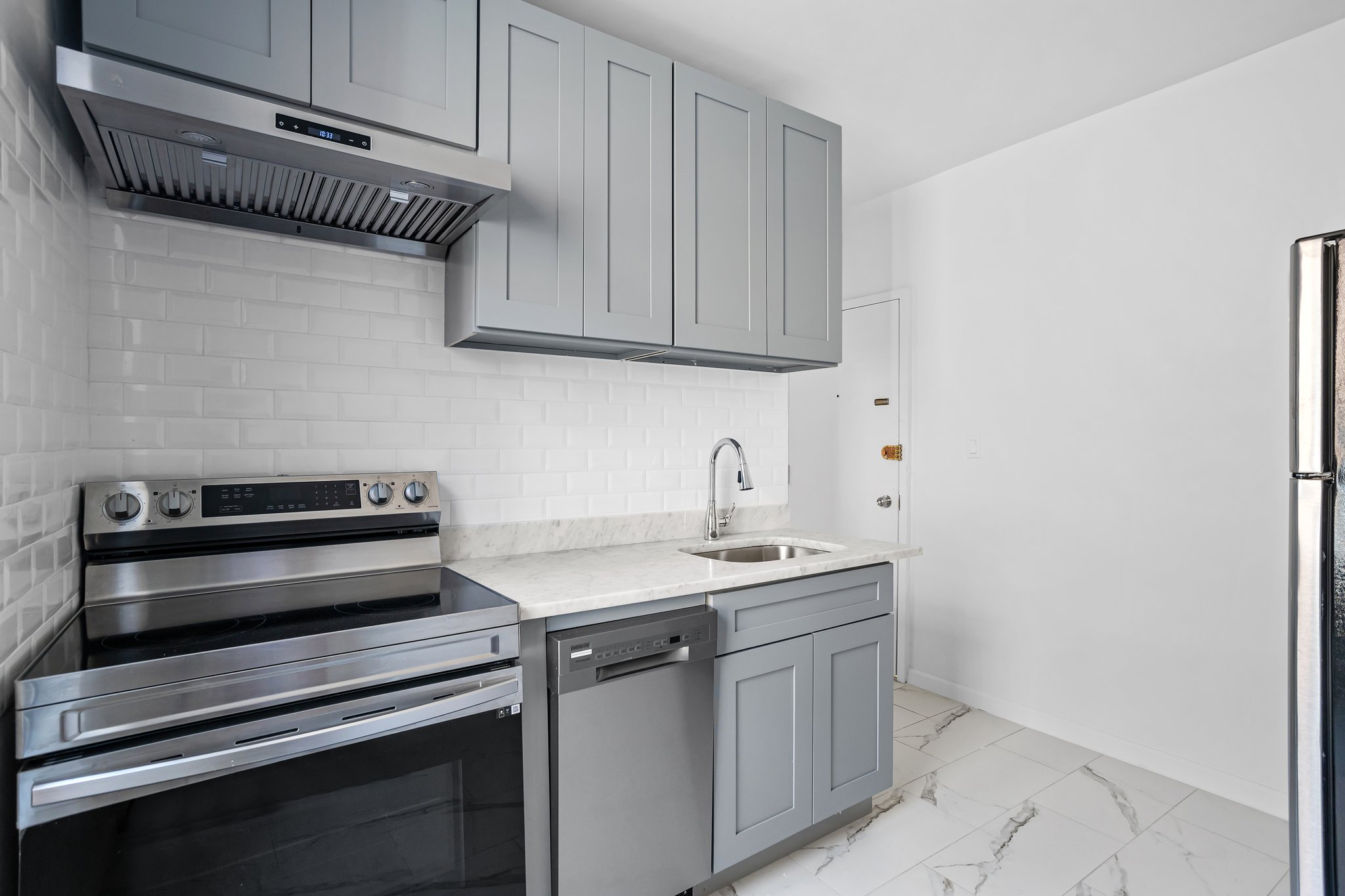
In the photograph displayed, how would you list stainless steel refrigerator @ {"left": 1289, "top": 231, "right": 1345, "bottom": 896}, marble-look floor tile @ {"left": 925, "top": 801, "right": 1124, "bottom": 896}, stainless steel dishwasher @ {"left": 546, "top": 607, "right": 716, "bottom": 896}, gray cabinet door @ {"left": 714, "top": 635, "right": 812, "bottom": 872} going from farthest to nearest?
marble-look floor tile @ {"left": 925, "top": 801, "right": 1124, "bottom": 896} < gray cabinet door @ {"left": 714, "top": 635, "right": 812, "bottom": 872} < stainless steel dishwasher @ {"left": 546, "top": 607, "right": 716, "bottom": 896} < stainless steel refrigerator @ {"left": 1289, "top": 231, "right": 1345, "bottom": 896}

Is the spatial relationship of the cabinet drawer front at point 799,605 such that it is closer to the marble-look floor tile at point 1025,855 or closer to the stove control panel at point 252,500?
the marble-look floor tile at point 1025,855

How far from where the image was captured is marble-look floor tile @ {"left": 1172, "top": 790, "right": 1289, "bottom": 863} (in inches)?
85.9

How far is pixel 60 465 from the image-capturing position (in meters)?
1.34

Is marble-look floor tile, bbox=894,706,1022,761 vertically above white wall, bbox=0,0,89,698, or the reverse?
white wall, bbox=0,0,89,698

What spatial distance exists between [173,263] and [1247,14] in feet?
10.8

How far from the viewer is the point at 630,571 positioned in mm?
1936

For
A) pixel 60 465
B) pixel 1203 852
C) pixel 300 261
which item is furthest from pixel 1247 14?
pixel 60 465

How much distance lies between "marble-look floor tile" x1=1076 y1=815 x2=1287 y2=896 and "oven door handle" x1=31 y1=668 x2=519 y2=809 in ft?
6.04

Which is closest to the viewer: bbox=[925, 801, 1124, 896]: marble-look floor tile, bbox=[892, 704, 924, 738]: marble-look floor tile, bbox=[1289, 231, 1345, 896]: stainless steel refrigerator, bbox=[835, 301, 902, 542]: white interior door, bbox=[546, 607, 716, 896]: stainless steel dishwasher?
bbox=[1289, 231, 1345, 896]: stainless steel refrigerator

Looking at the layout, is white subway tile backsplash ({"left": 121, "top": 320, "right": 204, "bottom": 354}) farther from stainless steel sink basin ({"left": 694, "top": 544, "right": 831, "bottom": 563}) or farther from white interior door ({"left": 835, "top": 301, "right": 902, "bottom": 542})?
white interior door ({"left": 835, "top": 301, "right": 902, "bottom": 542})

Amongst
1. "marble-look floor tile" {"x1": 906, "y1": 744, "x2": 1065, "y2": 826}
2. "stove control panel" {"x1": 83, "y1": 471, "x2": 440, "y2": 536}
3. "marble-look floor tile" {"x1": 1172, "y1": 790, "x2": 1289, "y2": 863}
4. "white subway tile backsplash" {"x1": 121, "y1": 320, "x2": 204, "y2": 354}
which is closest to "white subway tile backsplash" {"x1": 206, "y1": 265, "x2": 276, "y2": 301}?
"white subway tile backsplash" {"x1": 121, "y1": 320, "x2": 204, "y2": 354}

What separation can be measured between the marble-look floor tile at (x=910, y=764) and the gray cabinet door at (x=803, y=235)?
5.36 feet

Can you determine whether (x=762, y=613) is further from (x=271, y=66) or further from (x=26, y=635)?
(x=271, y=66)

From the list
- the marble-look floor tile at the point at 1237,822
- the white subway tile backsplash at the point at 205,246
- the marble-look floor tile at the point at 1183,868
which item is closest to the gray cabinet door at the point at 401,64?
the white subway tile backsplash at the point at 205,246
